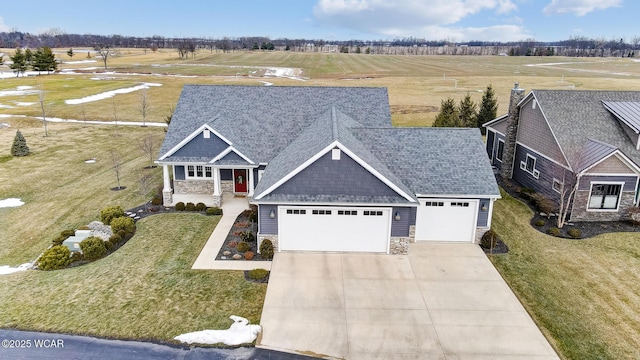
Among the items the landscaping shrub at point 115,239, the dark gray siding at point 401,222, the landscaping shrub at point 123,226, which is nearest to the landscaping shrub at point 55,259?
the landscaping shrub at point 115,239

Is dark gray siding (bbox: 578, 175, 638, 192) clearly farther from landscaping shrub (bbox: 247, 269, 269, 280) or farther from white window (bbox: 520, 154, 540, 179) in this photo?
landscaping shrub (bbox: 247, 269, 269, 280)

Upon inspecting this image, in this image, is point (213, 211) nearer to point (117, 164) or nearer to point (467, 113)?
point (117, 164)

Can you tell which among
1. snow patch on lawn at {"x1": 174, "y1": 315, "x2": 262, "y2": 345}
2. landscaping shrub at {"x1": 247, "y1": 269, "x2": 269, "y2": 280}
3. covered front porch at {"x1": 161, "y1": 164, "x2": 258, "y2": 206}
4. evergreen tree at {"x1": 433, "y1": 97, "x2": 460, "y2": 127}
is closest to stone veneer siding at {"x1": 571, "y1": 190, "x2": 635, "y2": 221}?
evergreen tree at {"x1": 433, "y1": 97, "x2": 460, "y2": 127}

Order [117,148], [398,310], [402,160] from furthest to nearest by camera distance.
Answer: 1. [117,148]
2. [402,160]
3. [398,310]

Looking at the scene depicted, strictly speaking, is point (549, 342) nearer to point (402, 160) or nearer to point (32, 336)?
point (402, 160)

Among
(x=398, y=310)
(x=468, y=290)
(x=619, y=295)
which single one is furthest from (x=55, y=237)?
(x=619, y=295)
